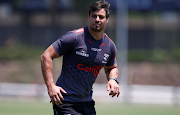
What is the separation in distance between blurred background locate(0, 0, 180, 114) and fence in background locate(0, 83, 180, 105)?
602 centimetres

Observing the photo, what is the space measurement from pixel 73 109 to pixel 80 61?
2.47 feet

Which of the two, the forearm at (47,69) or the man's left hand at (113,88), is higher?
the forearm at (47,69)

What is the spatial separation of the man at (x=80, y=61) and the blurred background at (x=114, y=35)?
18.5 m

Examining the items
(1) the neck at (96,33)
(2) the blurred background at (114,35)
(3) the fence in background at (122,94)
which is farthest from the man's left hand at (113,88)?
(2) the blurred background at (114,35)

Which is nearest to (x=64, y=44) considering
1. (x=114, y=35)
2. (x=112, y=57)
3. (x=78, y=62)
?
(x=78, y=62)

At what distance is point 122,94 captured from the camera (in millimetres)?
16844

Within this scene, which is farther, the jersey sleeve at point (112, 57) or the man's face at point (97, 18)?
the jersey sleeve at point (112, 57)

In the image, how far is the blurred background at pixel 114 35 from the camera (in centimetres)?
2547

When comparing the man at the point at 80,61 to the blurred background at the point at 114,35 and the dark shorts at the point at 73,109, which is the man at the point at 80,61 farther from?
the blurred background at the point at 114,35

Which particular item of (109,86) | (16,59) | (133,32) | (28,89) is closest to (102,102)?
(28,89)

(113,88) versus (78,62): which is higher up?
(78,62)

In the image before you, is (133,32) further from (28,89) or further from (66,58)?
(66,58)

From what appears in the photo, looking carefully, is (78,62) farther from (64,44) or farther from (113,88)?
(113,88)

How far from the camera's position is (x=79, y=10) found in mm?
31156
